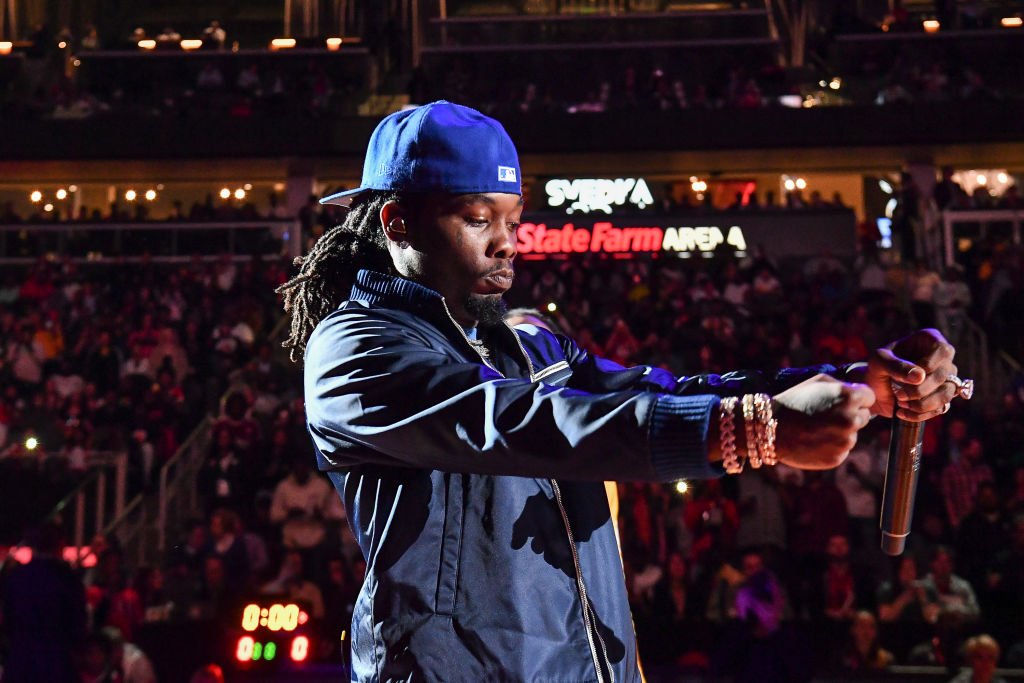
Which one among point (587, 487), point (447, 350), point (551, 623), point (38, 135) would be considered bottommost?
point (551, 623)

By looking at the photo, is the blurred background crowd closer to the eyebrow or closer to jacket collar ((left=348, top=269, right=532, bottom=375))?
jacket collar ((left=348, top=269, right=532, bottom=375))

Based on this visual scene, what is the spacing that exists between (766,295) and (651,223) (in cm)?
471

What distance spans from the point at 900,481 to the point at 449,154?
912 millimetres

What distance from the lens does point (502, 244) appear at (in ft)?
7.38

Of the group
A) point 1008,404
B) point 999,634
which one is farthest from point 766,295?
point 999,634

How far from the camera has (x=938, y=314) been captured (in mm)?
14672

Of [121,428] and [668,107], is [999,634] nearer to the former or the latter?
[121,428]

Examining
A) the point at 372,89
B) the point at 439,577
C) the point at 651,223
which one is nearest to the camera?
the point at 439,577

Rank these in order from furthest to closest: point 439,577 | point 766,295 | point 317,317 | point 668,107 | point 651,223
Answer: point 668,107 → point 651,223 → point 766,295 → point 317,317 → point 439,577

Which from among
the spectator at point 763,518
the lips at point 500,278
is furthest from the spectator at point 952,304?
the lips at point 500,278

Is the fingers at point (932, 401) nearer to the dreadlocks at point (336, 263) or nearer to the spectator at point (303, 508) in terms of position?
the dreadlocks at point (336, 263)

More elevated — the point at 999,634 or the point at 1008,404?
the point at 1008,404

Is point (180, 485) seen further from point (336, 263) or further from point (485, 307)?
point (485, 307)

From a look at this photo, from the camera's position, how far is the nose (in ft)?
7.34
